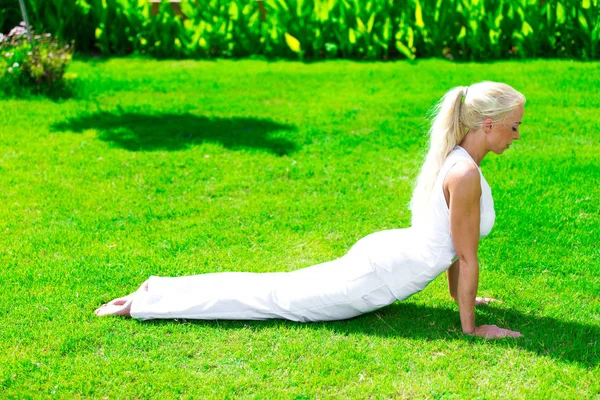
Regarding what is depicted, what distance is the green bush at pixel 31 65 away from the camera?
10148mm

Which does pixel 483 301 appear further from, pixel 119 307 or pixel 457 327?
pixel 119 307

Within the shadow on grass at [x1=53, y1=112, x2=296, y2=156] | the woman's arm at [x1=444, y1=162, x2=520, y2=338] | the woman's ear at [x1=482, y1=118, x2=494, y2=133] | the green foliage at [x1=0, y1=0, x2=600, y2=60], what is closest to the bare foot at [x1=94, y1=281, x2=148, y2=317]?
the woman's arm at [x1=444, y1=162, x2=520, y2=338]

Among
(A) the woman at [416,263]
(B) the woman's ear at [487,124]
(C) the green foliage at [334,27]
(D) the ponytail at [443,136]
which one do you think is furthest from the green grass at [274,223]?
(B) the woman's ear at [487,124]

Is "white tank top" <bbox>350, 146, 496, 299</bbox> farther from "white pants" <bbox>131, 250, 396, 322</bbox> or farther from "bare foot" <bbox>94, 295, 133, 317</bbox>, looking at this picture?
"bare foot" <bbox>94, 295, 133, 317</bbox>

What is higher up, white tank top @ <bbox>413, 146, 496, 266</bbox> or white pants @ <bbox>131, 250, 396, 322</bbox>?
white tank top @ <bbox>413, 146, 496, 266</bbox>

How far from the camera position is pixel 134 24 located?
12.7 m

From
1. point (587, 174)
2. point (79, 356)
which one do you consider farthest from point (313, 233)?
point (587, 174)

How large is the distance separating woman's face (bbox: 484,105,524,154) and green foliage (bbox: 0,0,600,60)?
7.67 m

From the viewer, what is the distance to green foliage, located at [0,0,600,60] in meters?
11.6

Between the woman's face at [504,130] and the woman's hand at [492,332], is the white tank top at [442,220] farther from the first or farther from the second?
the woman's hand at [492,332]

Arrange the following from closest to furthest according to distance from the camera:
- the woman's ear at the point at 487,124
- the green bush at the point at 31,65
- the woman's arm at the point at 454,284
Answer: the woman's ear at the point at 487,124 → the woman's arm at the point at 454,284 → the green bush at the point at 31,65

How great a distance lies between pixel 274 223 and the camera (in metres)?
6.57

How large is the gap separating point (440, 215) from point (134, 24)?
954 centimetres

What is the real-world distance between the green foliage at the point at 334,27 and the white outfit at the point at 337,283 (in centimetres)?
782
